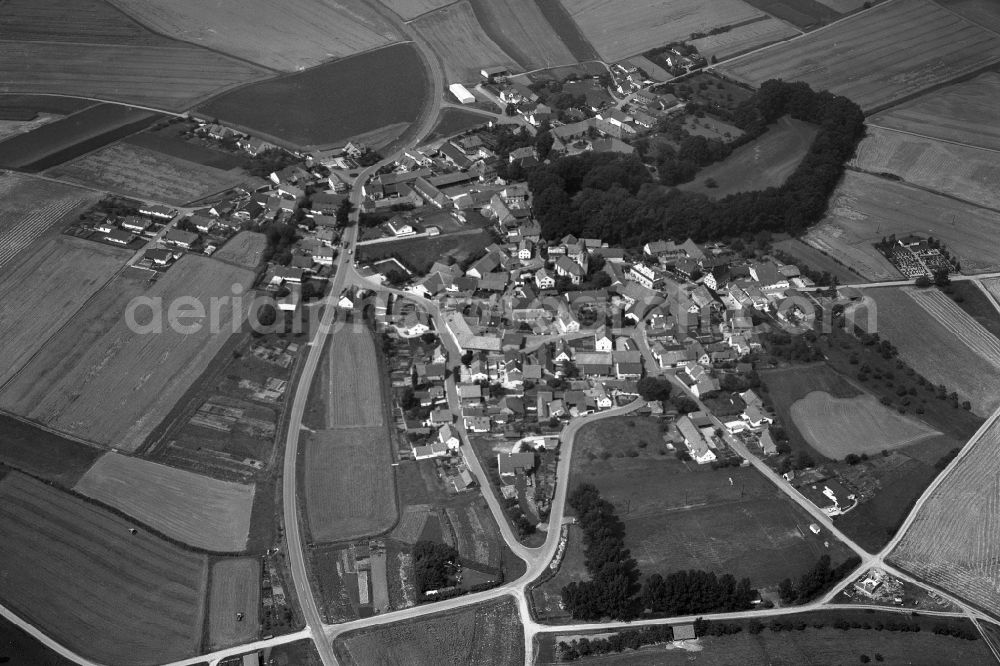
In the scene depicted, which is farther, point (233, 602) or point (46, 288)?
point (46, 288)

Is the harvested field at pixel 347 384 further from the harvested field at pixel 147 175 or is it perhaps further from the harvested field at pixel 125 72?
the harvested field at pixel 125 72

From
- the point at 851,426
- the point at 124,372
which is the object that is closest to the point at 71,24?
the point at 124,372

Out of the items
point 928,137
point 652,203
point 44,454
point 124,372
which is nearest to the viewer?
point 44,454

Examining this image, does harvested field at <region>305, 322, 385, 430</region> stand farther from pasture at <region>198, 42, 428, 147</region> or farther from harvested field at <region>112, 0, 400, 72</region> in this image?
harvested field at <region>112, 0, 400, 72</region>

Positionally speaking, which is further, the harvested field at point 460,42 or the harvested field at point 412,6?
the harvested field at point 412,6

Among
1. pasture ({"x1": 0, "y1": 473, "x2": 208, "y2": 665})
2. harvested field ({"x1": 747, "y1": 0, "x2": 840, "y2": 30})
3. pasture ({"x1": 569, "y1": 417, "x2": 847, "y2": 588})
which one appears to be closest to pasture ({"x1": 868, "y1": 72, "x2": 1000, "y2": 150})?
harvested field ({"x1": 747, "y1": 0, "x2": 840, "y2": 30})

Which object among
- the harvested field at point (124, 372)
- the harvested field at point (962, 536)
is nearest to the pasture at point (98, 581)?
the harvested field at point (124, 372)

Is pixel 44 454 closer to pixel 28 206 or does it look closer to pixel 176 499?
pixel 176 499

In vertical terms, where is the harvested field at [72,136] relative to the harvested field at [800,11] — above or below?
below
